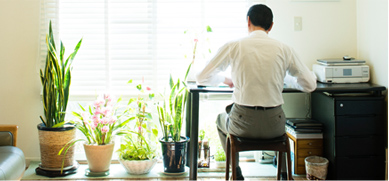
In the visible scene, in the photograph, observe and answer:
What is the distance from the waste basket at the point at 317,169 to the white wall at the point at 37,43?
0.87 metres

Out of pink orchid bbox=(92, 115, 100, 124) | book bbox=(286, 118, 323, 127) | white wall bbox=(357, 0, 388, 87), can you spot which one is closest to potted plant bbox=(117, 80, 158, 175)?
pink orchid bbox=(92, 115, 100, 124)

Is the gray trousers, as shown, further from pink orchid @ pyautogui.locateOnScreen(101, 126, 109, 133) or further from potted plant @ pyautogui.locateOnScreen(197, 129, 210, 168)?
pink orchid @ pyautogui.locateOnScreen(101, 126, 109, 133)

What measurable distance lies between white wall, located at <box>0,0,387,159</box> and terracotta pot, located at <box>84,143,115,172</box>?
653 mm

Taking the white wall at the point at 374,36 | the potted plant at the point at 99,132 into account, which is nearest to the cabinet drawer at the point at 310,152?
the white wall at the point at 374,36

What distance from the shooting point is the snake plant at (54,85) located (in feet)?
13.2

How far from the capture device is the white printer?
3961 mm

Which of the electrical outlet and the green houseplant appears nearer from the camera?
the green houseplant

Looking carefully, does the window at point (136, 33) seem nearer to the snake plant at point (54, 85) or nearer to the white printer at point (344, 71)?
the snake plant at point (54, 85)

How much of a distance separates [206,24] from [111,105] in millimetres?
1058

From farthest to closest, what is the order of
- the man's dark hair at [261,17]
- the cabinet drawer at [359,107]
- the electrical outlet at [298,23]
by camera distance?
the electrical outlet at [298,23], the cabinet drawer at [359,107], the man's dark hair at [261,17]

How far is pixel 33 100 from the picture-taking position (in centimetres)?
432

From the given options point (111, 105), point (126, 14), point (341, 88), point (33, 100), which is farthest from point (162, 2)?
point (341, 88)

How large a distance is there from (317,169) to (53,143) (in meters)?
2.07

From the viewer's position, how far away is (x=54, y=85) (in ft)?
13.3
